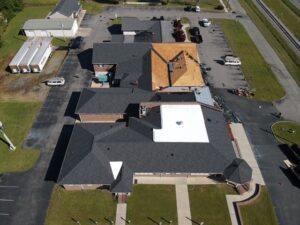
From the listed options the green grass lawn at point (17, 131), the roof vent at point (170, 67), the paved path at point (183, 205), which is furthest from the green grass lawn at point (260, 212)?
the green grass lawn at point (17, 131)

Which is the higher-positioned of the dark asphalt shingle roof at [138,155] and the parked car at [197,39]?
the parked car at [197,39]

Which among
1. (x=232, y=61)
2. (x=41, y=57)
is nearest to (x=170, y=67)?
(x=232, y=61)

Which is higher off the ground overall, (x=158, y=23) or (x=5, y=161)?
(x=158, y=23)

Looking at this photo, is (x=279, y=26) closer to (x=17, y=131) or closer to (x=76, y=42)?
(x=76, y=42)

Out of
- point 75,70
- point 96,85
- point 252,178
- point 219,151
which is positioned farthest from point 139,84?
point 252,178

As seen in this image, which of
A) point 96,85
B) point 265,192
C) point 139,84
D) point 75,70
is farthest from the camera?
point 75,70

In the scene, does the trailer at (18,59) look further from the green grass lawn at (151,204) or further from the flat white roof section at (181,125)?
the green grass lawn at (151,204)

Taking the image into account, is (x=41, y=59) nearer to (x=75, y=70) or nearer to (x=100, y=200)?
(x=75, y=70)
